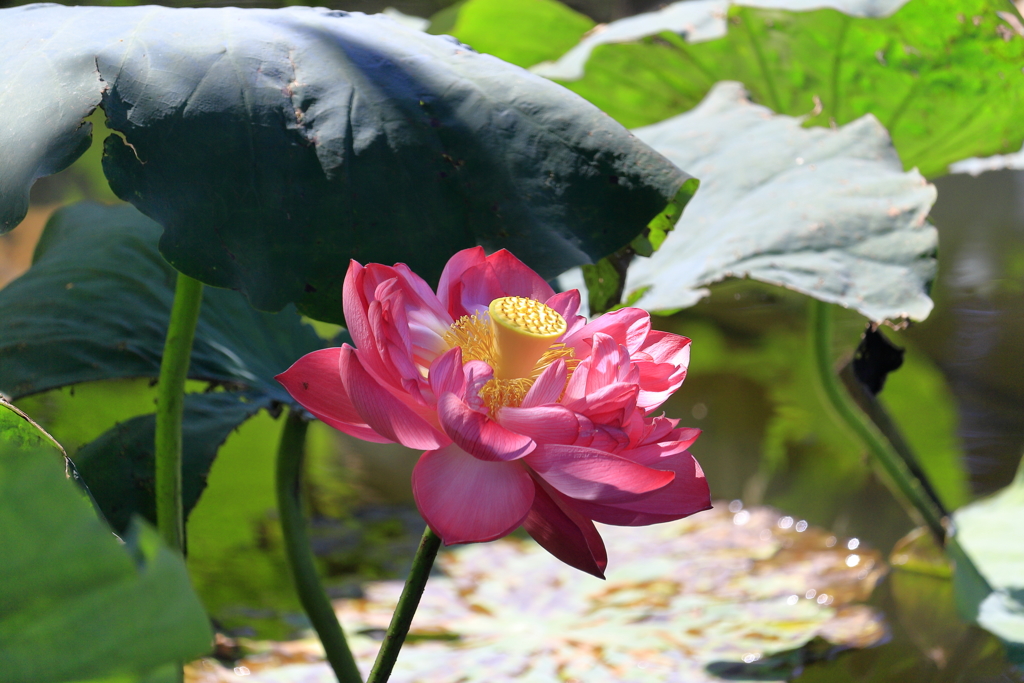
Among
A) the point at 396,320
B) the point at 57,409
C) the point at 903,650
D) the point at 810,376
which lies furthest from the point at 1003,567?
the point at 57,409

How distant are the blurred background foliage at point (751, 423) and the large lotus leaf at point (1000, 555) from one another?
0.20ft

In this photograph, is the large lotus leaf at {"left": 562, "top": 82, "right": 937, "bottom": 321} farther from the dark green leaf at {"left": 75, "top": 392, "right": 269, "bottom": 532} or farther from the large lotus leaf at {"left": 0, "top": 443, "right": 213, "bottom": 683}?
the large lotus leaf at {"left": 0, "top": 443, "right": 213, "bottom": 683}

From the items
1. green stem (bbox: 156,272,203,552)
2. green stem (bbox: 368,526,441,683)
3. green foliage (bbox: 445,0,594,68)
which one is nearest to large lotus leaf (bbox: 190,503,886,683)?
green stem (bbox: 156,272,203,552)

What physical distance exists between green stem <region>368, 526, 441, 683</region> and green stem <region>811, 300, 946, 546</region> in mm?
797

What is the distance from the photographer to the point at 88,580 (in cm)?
22

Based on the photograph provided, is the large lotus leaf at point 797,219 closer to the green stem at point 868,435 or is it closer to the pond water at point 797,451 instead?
the green stem at point 868,435

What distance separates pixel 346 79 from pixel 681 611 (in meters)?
0.77

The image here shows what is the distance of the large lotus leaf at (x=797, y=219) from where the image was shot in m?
0.73

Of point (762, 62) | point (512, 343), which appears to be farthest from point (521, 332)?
point (762, 62)

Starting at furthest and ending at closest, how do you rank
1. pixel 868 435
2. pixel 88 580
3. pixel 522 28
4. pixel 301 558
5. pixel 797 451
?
pixel 797 451 < pixel 522 28 < pixel 868 435 < pixel 301 558 < pixel 88 580

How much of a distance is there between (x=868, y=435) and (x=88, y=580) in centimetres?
95

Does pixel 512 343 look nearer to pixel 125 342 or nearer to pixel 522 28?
pixel 125 342

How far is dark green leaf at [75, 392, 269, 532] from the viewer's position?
0.62 m

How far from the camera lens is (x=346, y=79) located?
48 cm
